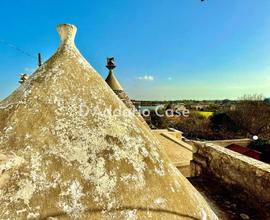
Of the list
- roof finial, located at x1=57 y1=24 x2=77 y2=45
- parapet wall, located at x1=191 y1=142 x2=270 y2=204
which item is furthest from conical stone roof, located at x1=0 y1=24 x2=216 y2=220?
parapet wall, located at x1=191 y1=142 x2=270 y2=204

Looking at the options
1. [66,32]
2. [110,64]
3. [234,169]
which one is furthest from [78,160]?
[110,64]

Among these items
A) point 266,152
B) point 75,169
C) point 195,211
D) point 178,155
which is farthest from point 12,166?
point 266,152

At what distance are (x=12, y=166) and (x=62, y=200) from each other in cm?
60

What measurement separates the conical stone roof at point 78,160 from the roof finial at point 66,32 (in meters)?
0.47

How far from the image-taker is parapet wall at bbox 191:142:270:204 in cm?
397

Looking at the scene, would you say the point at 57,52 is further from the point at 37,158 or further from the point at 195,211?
the point at 195,211

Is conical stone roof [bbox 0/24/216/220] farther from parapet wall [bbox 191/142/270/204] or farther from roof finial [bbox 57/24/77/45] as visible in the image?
parapet wall [bbox 191/142/270/204]

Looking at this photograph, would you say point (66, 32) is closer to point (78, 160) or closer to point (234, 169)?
point (78, 160)

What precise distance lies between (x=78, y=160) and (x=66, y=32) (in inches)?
78.2

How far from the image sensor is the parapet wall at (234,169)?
3.97 m

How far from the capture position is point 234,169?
4582mm

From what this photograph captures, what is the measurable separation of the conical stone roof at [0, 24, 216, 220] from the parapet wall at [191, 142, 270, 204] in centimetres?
210

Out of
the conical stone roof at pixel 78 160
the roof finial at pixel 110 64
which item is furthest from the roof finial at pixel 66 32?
the roof finial at pixel 110 64

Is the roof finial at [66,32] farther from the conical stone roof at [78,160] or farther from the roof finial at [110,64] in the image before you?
the roof finial at [110,64]
